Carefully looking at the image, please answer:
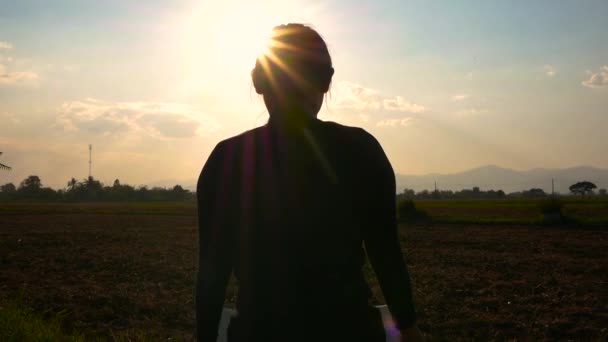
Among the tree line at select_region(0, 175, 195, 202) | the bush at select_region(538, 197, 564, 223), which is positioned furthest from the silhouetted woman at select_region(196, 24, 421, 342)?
the tree line at select_region(0, 175, 195, 202)

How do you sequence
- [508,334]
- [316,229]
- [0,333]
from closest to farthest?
1. [316,229]
2. [0,333]
3. [508,334]

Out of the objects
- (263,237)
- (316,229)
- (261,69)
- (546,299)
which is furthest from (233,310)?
(546,299)

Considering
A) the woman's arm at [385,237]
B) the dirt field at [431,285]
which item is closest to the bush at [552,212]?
the dirt field at [431,285]

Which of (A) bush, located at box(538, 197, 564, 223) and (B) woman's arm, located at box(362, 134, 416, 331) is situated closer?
(B) woman's arm, located at box(362, 134, 416, 331)

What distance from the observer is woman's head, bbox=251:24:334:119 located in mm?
1815

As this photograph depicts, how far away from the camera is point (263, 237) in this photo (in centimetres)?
175

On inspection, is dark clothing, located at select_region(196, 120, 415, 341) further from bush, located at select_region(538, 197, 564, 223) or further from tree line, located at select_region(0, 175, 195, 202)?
tree line, located at select_region(0, 175, 195, 202)

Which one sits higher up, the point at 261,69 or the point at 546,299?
the point at 261,69

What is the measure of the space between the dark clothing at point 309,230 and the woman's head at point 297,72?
0.29ft

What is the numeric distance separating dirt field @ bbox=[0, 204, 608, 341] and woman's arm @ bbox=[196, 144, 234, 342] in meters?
4.98

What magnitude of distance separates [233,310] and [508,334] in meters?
6.42

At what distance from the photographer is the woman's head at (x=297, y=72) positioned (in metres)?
1.82

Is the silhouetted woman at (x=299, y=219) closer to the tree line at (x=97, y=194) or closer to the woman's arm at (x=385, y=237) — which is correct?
the woman's arm at (x=385, y=237)

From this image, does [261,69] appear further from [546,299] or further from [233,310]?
[546,299]
